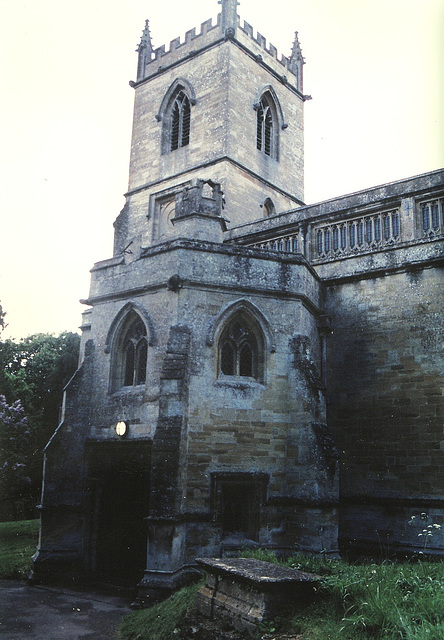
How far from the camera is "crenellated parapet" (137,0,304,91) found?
2569 centimetres

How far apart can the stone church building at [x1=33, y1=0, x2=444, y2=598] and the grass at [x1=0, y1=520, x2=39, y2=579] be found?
4.64 feet

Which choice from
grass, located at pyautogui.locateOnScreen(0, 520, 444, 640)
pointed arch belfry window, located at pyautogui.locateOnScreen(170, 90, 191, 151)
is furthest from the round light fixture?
pointed arch belfry window, located at pyautogui.locateOnScreen(170, 90, 191, 151)

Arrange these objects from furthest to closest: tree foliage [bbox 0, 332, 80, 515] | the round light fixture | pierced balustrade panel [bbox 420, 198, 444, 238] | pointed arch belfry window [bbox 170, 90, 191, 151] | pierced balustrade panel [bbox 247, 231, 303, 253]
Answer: pointed arch belfry window [bbox 170, 90, 191, 151]
tree foliage [bbox 0, 332, 80, 515]
pierced balustrade panel [bbox 247, 231, 303, 253]
pierced balustrade panel [bbox 420, 198, 444, 238]
the round light fixture

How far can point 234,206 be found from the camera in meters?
23.5

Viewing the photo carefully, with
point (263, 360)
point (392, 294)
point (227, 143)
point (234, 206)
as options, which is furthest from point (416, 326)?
point (227, 143)

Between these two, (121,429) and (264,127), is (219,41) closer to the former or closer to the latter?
(264,127)

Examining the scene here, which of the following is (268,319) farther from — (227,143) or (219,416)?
(227,143)

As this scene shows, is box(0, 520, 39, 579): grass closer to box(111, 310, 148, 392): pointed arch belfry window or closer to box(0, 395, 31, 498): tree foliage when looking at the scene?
box(0, 395, 31, 498): tree foliage

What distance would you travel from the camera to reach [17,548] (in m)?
16.0

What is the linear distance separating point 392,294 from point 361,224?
7.79 feet

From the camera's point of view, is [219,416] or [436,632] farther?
[219,416]

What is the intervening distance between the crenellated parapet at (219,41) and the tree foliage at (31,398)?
14.6 metres

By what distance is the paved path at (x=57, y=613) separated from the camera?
9117 millimetres

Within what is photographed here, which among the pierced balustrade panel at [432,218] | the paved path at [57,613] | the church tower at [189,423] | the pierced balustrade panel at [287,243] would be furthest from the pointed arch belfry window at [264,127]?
the paved path at [57,613]
